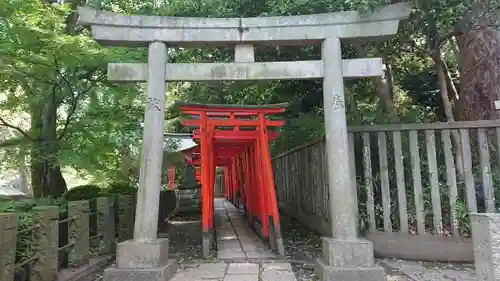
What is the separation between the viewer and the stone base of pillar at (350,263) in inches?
192

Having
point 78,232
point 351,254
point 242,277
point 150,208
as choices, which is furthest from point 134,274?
point 351,254

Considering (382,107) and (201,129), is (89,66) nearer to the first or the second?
(201,129)

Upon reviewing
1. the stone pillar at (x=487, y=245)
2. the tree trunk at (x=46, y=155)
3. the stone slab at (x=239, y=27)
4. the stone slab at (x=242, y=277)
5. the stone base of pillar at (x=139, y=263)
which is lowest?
the stone slab at (x=242, y=277)

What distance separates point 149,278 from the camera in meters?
4.97

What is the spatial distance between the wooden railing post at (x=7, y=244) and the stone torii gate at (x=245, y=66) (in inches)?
62.8

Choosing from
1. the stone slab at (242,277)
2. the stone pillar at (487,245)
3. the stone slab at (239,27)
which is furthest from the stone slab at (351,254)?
the stone slab at (239,27)

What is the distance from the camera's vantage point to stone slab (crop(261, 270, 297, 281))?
5.19 m

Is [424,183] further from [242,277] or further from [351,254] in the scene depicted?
[242,277]

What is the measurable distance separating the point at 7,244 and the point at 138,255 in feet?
5.49

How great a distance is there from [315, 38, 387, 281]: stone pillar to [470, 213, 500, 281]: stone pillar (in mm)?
1871

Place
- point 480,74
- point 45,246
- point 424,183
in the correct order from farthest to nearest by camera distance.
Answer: point 480,74, point 424,183, point 45,246

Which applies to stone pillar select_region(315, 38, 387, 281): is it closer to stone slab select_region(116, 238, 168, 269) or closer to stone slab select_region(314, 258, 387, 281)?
stone slab select_region(314, 258, 387, 281)

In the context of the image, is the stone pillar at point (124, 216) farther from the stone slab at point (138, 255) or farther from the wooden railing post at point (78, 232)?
the stone slab at point (138, 255)

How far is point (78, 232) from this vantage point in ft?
18.5
